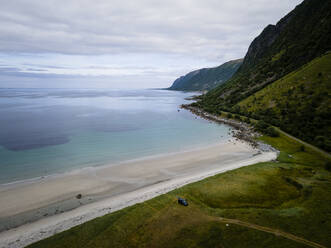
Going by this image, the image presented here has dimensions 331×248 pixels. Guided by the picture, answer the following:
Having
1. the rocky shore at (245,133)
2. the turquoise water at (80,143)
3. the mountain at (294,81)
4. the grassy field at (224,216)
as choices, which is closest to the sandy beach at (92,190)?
the grassy field at (224,216)

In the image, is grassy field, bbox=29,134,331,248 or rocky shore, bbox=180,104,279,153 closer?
grassy field, bbox=29,134,331,248

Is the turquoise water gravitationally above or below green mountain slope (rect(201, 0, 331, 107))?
below

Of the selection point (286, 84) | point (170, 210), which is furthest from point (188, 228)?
point (286, 84)

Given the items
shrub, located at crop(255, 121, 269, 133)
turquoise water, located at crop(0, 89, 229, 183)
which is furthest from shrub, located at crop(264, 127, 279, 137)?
turquoise water, located at crop(0, 89, 229, 183)

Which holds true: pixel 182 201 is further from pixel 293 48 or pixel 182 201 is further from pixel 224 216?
pixel 293 48

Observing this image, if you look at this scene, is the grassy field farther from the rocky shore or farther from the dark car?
the rocky shore

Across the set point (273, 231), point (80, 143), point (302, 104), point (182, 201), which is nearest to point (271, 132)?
point (302, 104)

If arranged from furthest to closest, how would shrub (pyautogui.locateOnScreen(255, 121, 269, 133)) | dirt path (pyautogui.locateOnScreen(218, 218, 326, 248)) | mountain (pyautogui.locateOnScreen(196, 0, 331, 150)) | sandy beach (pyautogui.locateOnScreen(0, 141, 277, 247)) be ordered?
shrub (pyautogui.locateOnScreen(255, 121, 269, 133)), mountain (pyautogui.locateOnScreen(196, 0, 331, 150)), sandy beach (pyautogui.locateOnScreen(0, 141, 277, 247)), dirt path (pyautogui.locateOnScreen(218, 218, 326, 248))
